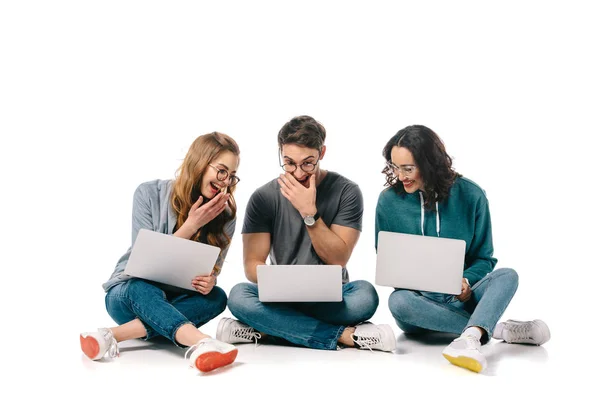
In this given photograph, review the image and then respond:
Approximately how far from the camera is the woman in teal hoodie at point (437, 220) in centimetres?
330

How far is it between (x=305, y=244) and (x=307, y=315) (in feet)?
1.20

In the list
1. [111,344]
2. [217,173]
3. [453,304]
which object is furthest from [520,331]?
[111,344]

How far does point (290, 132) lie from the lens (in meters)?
3.34

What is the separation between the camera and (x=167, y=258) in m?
3.20

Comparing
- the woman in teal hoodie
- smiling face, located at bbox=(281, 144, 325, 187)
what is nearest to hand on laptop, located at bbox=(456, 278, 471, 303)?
the woman in teal hoodie

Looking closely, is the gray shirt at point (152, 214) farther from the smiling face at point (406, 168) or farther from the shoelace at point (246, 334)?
the smiling face at point (406, 168)

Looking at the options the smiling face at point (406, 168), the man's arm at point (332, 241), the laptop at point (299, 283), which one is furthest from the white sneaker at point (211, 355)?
the smiling face at point (406, 168)

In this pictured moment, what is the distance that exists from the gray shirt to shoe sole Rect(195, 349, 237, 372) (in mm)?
691

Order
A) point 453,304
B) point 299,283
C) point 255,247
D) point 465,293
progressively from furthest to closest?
point 255,247, point 453,304, point 465,293, point 299,283

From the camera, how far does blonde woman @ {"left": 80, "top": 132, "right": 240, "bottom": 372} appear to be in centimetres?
320

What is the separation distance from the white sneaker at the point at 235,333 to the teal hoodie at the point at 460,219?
0.85 metres

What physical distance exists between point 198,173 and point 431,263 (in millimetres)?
1181

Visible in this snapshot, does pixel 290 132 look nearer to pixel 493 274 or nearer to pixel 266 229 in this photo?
pixel 266 229

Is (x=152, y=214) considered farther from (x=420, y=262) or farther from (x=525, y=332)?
(x=525, y=332)
